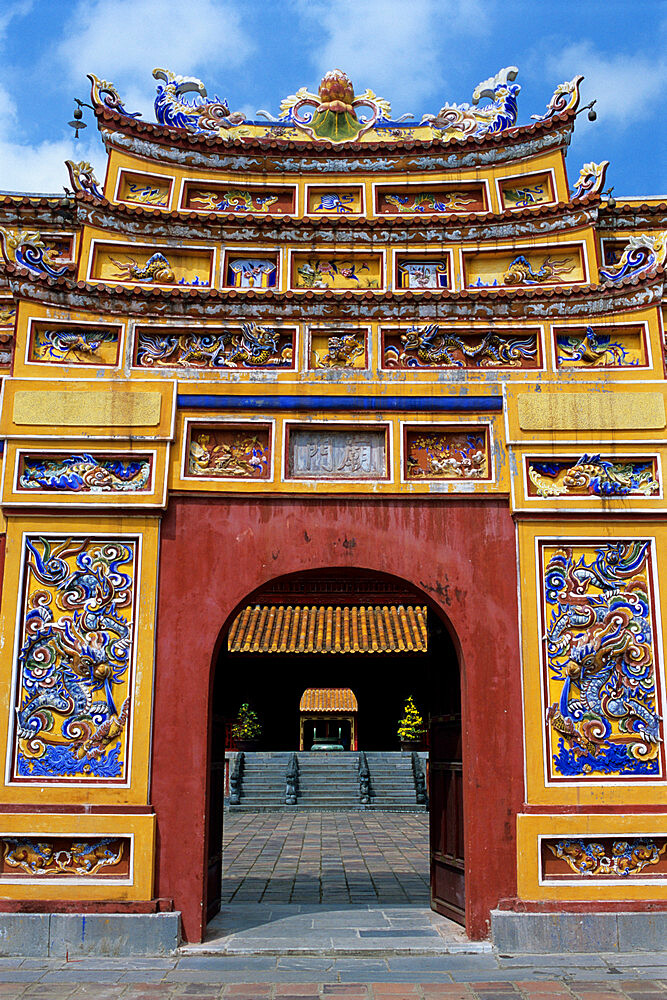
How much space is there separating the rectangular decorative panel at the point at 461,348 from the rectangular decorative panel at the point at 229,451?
50.5 inches

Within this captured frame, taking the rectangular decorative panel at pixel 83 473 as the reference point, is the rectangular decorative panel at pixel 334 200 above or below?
above

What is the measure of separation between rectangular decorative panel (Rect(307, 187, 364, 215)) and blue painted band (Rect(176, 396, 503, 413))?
2734 mm

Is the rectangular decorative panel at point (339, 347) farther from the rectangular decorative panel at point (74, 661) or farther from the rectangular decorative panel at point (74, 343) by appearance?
the rectangular decorative panel at point (74, 661)

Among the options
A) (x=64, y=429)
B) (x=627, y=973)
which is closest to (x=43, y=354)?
(x=64, y=429)

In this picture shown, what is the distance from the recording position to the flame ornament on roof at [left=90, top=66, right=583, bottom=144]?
9.62m

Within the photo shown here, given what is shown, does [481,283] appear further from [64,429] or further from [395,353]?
[64,429]

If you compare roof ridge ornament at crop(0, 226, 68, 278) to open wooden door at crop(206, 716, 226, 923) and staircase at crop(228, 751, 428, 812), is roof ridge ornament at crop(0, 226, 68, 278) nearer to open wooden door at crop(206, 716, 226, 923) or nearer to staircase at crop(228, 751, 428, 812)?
open wooden door at crop(206, 716, 226, 923)

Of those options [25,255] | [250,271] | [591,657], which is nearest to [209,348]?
[250,271]

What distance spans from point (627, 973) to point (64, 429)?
5.73 m

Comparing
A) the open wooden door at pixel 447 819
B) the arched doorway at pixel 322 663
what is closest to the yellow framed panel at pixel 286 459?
the open wooden door at pixel 447 819

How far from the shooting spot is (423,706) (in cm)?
2227

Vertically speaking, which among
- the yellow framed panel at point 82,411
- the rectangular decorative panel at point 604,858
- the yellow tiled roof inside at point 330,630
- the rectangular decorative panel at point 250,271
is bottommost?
the rectangular decorative panel at point 604,858

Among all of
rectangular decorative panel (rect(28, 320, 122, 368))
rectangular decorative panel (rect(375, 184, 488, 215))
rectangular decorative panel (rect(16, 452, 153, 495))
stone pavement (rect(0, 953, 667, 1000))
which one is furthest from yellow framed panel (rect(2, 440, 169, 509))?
rectangular decorative panel (rect(375, 184, 488, 215))

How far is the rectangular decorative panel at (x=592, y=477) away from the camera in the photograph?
24.4 feet
